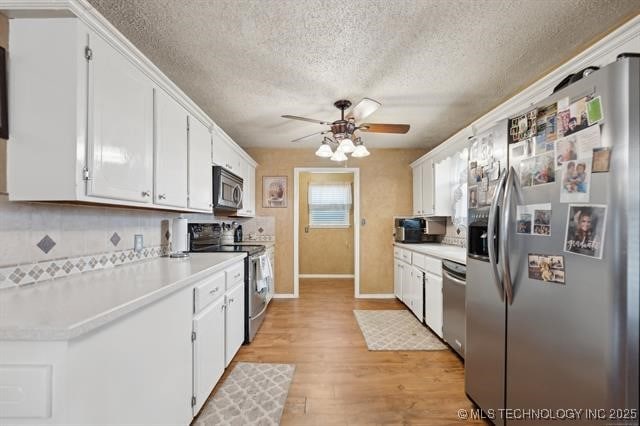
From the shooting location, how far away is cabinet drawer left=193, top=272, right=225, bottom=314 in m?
1.65

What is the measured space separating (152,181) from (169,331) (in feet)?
3.03

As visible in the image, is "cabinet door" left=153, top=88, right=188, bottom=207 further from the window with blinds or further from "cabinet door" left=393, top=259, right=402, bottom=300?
the window with blinds

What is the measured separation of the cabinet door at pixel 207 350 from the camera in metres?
1.64

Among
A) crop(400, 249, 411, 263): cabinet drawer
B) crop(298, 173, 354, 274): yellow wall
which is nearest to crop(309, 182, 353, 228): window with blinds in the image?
crop(298, 173, 354, 274): yellow wall

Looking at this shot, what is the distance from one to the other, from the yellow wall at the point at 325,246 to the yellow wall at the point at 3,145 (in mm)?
5111

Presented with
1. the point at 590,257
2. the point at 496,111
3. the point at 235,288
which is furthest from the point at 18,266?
the point at 496,111

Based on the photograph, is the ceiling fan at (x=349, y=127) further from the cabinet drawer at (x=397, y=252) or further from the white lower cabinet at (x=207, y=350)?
the cabinet drawer at (x=397, y=252)

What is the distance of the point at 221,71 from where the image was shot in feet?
7.36

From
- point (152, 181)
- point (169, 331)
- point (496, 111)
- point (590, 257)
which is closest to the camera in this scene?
point (590, 257)

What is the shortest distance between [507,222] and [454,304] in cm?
135

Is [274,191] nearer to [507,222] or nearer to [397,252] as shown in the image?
[397,252]

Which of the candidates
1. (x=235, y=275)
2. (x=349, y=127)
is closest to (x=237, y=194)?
(x=235, y=275)

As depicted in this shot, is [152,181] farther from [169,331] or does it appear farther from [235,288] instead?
[235,288]

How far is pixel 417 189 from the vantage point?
4336 mm
